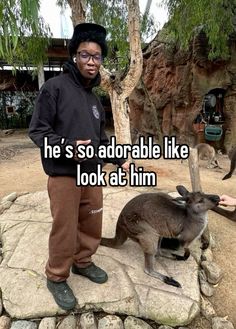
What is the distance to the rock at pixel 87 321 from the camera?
232 cm

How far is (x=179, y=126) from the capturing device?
10055 mm

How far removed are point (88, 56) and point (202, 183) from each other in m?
4.61

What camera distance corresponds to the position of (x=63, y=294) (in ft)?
7.66

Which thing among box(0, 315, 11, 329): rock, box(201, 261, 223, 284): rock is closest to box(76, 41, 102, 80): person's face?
box(0, 315, 11, 329): rock

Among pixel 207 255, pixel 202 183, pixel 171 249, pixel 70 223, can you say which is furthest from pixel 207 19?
pixel 70 223

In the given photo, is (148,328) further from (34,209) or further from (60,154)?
(34,209)

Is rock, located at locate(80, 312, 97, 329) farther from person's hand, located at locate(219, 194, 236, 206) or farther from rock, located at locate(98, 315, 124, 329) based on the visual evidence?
person's hand, located at locate(219, 194, 236, 206)

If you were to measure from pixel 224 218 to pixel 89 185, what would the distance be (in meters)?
2.69

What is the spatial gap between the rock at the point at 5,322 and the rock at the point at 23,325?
5 cm

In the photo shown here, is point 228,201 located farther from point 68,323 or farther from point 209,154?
point 209,154

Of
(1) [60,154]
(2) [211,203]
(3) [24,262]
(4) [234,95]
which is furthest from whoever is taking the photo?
(4) [234,95]

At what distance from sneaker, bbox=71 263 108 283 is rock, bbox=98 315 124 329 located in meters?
0.29

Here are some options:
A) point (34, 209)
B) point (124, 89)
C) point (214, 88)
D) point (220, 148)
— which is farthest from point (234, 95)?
point (34, 209)

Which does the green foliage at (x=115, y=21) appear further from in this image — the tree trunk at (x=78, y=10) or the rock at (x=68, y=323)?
the rock at (x=68, y=323)
